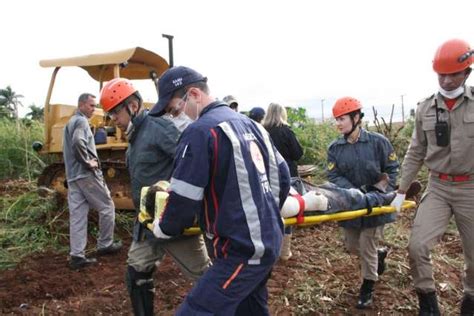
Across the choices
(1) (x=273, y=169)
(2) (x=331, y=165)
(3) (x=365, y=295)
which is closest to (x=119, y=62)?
(2) (x=331, y=165)

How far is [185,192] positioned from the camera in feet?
7.52

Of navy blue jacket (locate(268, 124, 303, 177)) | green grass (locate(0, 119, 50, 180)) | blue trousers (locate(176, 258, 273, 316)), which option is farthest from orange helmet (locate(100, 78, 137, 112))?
green grass (locate(0, 119, 50, 180))

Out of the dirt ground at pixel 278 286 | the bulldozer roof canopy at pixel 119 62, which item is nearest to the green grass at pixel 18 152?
the bulldozer roof canopy at pixel 119 62

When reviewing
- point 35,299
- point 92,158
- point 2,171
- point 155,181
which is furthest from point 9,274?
point 2,171

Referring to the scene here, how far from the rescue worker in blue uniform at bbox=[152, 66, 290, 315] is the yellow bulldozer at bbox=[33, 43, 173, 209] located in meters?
4.82

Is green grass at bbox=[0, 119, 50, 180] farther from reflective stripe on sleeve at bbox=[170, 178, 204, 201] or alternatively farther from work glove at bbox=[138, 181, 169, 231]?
reflective stripe on sleeve at bbox=[170, 178, 204, 201]

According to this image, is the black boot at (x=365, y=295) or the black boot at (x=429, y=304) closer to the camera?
the black boot at (x=429, y=304)

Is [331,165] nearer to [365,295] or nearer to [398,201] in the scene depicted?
[398,201]

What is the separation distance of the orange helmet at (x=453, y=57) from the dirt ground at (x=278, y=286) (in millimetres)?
2080

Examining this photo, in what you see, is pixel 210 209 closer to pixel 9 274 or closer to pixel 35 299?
pixel 35 299

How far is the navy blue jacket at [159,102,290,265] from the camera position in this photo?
2.29 metres

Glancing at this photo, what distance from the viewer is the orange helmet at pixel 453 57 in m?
3.66

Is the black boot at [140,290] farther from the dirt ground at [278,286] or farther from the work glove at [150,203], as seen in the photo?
the dirt ground at [278,286]

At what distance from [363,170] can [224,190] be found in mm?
2220
